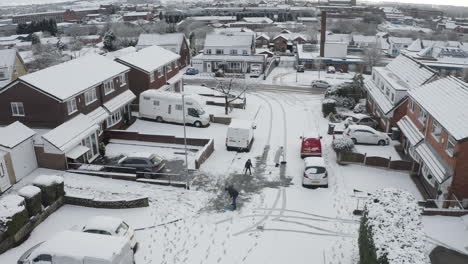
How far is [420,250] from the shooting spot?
13.2 metres

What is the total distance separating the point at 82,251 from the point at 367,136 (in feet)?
80.3

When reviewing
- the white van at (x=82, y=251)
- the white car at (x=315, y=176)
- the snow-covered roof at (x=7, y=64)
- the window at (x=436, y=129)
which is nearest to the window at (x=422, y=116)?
the window at (x=436, y=129)

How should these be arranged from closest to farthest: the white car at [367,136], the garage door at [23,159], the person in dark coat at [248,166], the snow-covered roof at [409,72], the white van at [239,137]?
the garage door at [23,159]
the person in dark coat at [248,166]
the white van at [239,137]
the white car at [367,136]
the snow-covered roof at [409,72]

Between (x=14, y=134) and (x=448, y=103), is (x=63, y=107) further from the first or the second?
(x=448, y=103)

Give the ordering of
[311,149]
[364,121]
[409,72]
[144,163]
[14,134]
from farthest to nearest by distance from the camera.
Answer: [364,121] → [409,72] → [311,149] → [144,163] → [14,134]

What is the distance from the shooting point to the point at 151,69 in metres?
40.6

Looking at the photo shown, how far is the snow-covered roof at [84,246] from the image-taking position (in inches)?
611

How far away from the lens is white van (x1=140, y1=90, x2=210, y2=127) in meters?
36.8

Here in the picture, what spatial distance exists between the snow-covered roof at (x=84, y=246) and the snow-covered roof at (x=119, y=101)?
18.4 meters

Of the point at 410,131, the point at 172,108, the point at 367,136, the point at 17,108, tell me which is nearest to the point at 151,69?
the point at 172,108

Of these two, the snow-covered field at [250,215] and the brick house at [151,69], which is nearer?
the snow-covered field at [250,215]

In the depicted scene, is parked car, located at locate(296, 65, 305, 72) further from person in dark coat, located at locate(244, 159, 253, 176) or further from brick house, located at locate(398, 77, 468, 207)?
person in dark coat, located at locate(244, 159, 253, 176)

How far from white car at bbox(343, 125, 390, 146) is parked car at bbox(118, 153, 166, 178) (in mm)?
16438

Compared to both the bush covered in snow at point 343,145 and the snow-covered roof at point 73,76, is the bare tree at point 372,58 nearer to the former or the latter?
the bush covered in snow at point 343,145
